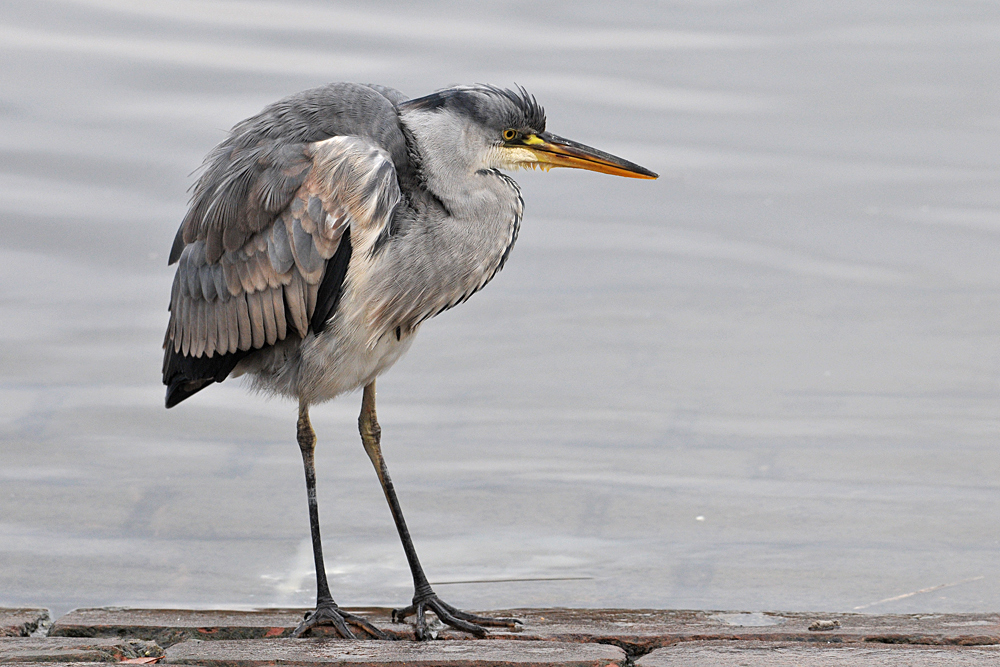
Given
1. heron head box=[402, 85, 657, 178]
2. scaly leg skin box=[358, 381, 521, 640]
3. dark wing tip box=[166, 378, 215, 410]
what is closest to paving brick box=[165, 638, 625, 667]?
scaly leg skin box=[358, 381, 521, 640]

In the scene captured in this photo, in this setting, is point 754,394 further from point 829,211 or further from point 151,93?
point 151,93

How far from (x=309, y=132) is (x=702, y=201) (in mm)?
4846

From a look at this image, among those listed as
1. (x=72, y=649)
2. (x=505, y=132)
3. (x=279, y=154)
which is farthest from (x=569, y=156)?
(x=72, y=649)

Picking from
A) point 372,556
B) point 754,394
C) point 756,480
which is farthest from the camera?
point 754,394

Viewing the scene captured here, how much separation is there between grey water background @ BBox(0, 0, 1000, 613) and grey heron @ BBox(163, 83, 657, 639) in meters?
1.16

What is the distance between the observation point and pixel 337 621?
4.16 m

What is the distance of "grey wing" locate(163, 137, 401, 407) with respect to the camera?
4.14 m

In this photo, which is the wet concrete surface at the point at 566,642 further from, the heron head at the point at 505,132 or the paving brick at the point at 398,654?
the heron head at the point at 505,132

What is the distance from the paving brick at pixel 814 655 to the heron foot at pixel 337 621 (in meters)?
1.07

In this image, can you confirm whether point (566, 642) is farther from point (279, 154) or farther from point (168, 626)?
point (279, 154)

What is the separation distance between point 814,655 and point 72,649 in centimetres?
184

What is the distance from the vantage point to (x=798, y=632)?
363 centimetres

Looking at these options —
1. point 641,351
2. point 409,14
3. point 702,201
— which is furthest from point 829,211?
point 409,14

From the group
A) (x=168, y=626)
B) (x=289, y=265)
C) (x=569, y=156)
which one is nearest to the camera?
→ (x=168, y=626)
